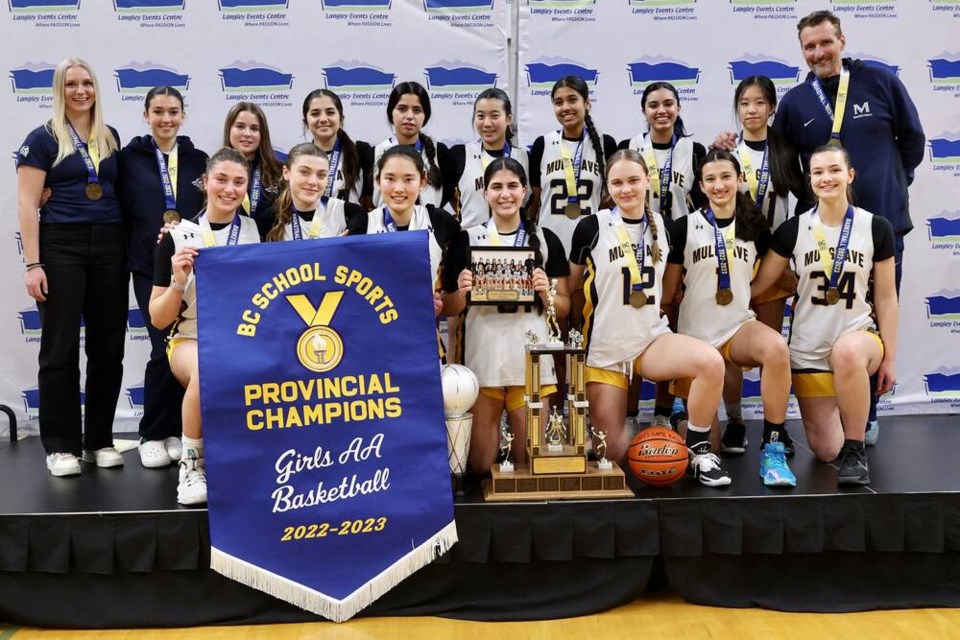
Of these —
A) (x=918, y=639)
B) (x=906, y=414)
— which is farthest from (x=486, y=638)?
(x=906, y=414)

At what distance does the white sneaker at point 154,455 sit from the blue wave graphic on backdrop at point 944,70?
5.13 meters

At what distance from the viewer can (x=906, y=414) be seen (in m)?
5.78

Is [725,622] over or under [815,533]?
under

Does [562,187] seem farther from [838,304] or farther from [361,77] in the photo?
[361,77]

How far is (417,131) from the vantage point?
4742 millimetres

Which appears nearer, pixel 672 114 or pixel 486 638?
pixel 486 638

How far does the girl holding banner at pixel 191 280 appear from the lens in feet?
11.9

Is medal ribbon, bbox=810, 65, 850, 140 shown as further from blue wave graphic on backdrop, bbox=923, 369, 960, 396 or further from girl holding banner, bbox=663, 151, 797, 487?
blue wave graphic on backdrop, bbox=923, 369, 960, 396

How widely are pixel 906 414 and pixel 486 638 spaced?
12.2 feet

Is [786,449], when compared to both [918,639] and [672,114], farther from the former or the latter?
[672,114]

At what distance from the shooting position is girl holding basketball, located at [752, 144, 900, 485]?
154 inches

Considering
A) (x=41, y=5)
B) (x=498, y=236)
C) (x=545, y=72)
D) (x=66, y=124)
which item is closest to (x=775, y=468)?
(x=498, y=236)

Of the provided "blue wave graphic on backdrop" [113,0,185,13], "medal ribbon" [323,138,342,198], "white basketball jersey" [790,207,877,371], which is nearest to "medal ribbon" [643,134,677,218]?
"white basketball jersey" [790,207,877,371]

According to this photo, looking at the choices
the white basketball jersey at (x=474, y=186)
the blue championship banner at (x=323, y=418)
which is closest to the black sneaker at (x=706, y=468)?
the blue championship banner at (x=323, y=418)
